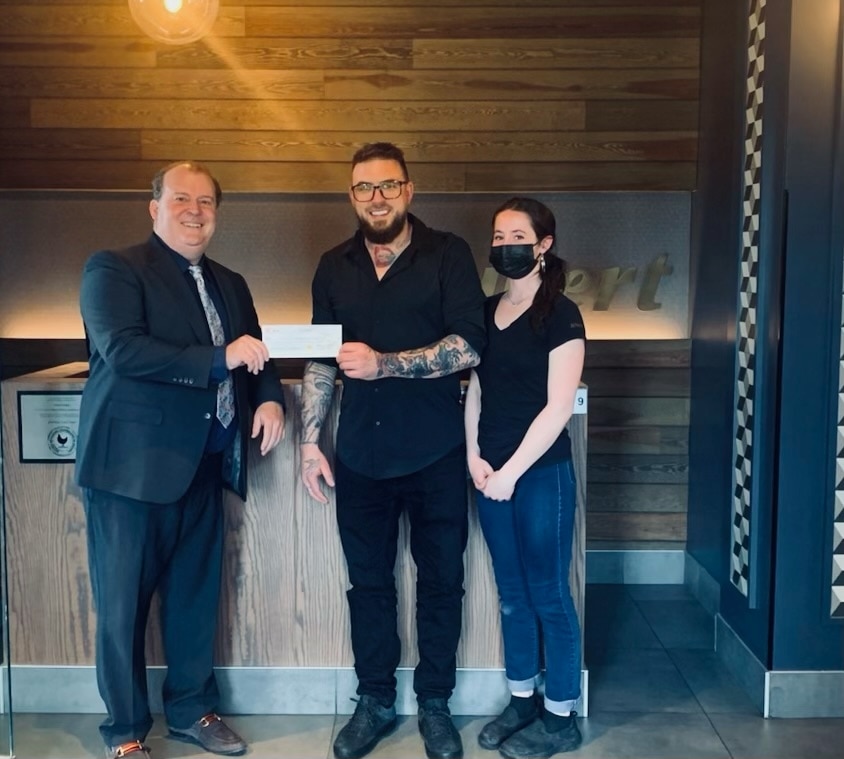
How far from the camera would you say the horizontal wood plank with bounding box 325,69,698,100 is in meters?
4.31

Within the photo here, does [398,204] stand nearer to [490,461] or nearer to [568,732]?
[490,461]

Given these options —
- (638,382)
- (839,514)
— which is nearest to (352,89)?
(638,382)

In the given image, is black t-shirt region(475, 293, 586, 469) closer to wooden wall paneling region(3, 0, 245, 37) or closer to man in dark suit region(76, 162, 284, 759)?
man in dark suit region(76, 162, 284, 759)

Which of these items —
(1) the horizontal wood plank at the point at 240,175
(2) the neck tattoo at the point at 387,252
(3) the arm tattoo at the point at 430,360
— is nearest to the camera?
(3) the arm tattoo at the point at 430,360

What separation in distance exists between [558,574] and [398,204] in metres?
1.19

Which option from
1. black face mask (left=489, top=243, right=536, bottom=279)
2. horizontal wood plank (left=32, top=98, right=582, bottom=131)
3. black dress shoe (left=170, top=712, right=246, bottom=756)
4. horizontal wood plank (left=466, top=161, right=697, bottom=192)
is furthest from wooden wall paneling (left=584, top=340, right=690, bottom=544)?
black dress shoe (left=170, top=712, right=246, bottom=756)

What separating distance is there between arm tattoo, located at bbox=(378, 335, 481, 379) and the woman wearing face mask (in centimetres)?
12

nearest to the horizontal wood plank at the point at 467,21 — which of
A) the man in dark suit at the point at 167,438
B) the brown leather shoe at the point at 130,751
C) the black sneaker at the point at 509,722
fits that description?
the man in dark suit at the point at 167,438

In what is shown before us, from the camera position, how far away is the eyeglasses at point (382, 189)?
2711 mm

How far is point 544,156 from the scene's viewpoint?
14.4 feet

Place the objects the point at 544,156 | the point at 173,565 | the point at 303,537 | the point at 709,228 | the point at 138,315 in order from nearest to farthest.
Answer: the point at 138,315, the point at 173,565, the point at 303,537, the point at 709,228, the point at 544,156

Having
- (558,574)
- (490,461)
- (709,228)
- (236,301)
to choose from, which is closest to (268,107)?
(236,301)

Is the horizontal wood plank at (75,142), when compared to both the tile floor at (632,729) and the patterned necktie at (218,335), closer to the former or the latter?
the patterned necktie at (218,335)

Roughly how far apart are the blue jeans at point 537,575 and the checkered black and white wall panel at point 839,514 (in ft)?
2.98
